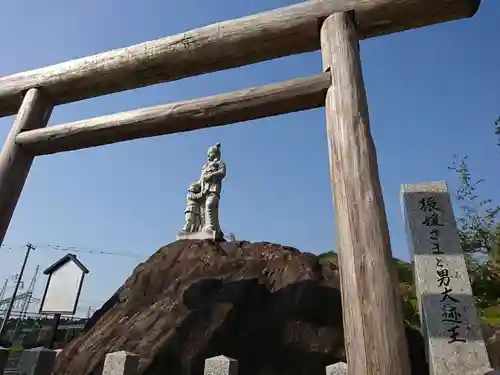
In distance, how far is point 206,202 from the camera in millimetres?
9289

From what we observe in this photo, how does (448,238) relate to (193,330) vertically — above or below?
above

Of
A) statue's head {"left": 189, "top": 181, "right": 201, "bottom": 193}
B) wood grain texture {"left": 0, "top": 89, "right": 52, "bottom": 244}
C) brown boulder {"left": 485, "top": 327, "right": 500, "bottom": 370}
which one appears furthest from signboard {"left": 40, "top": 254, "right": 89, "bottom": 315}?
brown boulder {"left": 485, "top": 327, "right": 500, "bottom": 370}

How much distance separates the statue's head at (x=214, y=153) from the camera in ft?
33.0

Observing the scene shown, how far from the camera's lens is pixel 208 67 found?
3.94m

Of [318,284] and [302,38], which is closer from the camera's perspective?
[302,38]

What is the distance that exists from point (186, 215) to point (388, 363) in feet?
24.9

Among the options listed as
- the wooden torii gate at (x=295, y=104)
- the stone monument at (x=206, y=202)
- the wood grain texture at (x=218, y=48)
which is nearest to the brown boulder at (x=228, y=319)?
the stone monument at (x=206, y=202)

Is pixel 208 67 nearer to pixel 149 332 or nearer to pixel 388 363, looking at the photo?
pixel 388 363

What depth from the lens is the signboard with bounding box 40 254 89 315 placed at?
209 inches

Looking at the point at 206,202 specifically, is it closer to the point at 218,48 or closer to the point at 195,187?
the point at 195,187

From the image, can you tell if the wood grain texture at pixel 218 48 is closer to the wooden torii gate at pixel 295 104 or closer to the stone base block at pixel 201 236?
the wooden torii gate at pixel 295 104

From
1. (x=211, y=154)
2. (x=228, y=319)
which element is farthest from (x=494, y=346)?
(x=211, y=154)

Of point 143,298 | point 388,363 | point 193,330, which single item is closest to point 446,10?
point 388,363

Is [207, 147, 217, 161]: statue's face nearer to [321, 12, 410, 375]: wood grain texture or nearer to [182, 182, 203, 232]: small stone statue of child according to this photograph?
[182, 182, 203, 232]: small stone statue of child
